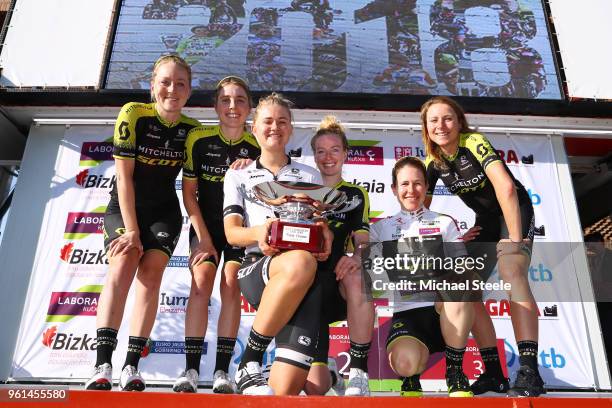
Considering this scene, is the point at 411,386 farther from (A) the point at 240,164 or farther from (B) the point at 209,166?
(B) the point at 209,166

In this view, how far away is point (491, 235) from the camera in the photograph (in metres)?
3.14

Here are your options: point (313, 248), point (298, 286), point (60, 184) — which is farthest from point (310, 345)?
point (60, 184)

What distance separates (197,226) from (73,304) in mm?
2849

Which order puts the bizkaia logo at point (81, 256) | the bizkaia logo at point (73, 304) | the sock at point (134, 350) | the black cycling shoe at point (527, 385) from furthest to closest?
the bizkaia logo at point (81, 256) → the bizkaia logo at point (73, 304) → the sock at point (134, 350) → the black cycling shoe at point (527, 385)

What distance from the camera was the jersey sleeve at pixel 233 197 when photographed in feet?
8.46

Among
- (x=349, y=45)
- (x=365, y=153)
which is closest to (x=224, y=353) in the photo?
(x=365, y=153)

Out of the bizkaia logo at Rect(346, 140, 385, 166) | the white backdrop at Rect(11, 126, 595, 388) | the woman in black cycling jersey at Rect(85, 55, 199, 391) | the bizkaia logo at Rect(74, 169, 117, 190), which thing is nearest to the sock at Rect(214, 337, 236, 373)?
the woman in black cycling jersey at Rect(85, 55, 199, 391)

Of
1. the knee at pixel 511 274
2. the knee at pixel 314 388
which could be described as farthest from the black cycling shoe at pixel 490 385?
the knee at pixel 314 388

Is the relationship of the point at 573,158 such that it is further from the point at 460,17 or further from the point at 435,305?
the point at 435,305

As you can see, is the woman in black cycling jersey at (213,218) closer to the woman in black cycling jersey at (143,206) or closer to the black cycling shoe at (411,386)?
the woman in black cycling jersey at (143,206)

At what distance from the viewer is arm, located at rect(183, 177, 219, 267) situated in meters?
2.94

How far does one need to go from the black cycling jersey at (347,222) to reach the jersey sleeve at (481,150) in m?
0.66

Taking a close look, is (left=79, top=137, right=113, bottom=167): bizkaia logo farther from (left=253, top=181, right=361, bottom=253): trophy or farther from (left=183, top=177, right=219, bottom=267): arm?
(left=253, top=181, right=361, bottom=253): trophy

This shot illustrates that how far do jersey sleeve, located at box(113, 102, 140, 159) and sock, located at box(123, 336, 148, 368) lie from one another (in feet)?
3.20
